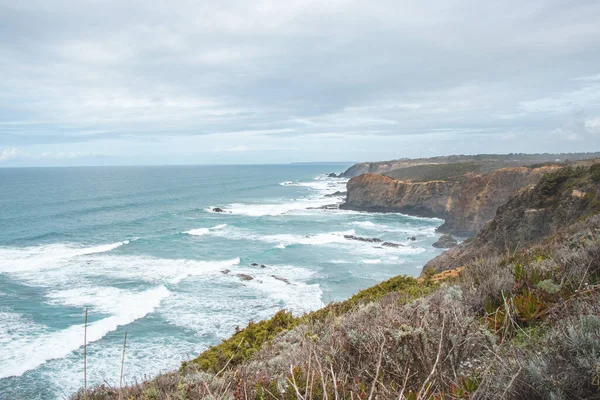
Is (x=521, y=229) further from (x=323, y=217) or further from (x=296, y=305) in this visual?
(x=323, y=217)

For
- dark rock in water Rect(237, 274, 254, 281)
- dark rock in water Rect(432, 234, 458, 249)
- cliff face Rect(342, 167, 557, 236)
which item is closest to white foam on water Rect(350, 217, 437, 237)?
cliff face Rect(342, 167, 557, 236)

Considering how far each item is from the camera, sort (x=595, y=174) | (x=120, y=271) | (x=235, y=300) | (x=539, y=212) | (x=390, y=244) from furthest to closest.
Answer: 1. (x=390, y=244)
2. (x=120, y=271)
3. (x=235, y=300)
4. (x=539, y=212)
5. (x=595, y=174)

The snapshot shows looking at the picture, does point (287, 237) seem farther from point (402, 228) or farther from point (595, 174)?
point (595, 174)

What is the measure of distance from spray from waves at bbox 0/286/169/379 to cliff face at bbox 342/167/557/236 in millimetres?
34976

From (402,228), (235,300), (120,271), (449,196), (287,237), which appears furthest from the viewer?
(449,196)

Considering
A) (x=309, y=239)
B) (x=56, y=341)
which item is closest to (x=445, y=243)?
(x=309, y=239)

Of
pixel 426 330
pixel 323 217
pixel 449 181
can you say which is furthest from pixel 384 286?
pixel 449 181

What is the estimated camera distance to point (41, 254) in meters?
33.6

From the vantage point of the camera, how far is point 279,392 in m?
2.87

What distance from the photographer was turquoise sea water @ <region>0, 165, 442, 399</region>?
16.9 meters

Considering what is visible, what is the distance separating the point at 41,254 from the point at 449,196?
4974cm

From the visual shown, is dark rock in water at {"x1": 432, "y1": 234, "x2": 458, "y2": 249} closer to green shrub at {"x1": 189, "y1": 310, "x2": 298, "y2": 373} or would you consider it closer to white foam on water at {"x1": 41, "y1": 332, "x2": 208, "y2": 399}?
white foam on water at {"x1": 41, "y1": 332, "x2": 208, "y2": 399}

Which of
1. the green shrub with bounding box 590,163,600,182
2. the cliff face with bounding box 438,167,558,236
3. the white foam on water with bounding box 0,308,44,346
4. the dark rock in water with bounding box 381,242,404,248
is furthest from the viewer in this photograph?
the cliff face with bounding box 438,167,558,236

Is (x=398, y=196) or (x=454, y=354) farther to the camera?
(x=398, y=196)
